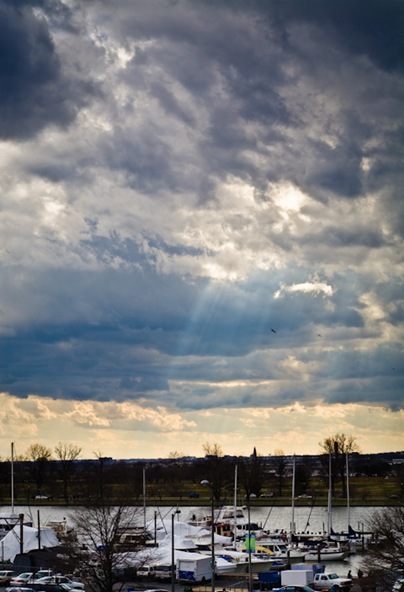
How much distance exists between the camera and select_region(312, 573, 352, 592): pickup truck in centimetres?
7156

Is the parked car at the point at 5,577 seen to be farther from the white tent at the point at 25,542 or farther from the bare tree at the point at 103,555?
the white tent at the point at 25,542

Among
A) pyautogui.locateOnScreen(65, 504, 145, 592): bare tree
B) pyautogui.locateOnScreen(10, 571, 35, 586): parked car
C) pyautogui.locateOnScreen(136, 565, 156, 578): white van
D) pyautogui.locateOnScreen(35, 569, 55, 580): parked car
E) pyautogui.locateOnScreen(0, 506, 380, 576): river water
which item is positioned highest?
pyautogui.locateOnScreen(65, 504, 145, 592): bare tree

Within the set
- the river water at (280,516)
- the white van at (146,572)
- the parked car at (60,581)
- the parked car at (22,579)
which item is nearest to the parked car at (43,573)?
the parked car at (22,579)

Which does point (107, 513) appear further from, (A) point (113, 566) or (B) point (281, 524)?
(B) point (281, 524)

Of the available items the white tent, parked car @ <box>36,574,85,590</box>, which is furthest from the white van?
the white tent

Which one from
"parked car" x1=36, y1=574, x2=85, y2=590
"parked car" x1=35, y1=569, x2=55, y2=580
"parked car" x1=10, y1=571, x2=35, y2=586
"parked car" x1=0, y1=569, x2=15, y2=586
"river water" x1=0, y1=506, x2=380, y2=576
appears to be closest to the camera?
"parked car" x1=36, y1=574, x2=85, y2=590

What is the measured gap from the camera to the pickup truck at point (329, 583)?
71.6m

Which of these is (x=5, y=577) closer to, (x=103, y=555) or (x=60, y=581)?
(x=60, y=581)

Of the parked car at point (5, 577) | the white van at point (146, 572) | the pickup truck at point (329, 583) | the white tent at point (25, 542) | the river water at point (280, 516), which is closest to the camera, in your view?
the pickup truck at point (329, 583)

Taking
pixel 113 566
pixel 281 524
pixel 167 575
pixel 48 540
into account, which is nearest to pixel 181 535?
pixel 48 540

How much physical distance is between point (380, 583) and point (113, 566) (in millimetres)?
18366

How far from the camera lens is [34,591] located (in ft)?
219

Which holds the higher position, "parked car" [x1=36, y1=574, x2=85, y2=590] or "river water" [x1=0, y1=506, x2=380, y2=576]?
"parked car" [x1=36, y1=574, x2=85, y2=590]

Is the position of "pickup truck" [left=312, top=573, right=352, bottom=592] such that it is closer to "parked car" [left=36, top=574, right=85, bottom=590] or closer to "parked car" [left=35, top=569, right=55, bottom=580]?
"parked car" [left=36, top=574, right=85, bottom=590]
